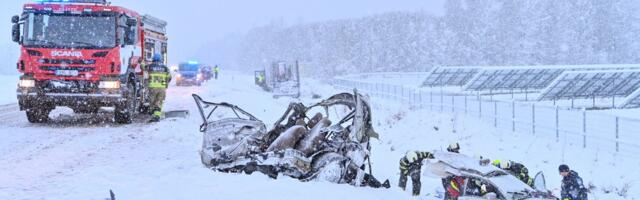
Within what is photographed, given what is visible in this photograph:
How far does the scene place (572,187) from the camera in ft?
29.1

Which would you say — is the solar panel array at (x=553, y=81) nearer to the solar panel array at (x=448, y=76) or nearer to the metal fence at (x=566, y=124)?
the solar panel array at (x=448, y=76)

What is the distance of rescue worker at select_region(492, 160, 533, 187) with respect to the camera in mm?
9156

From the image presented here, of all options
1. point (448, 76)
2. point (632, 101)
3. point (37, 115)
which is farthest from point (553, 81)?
point (37, 115)

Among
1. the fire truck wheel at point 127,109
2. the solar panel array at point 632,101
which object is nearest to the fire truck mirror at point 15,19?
the fire truck wheel at point 127,109

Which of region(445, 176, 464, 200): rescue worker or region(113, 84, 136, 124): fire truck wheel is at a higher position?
region(113, 84, 136, 124): fire truck wheel

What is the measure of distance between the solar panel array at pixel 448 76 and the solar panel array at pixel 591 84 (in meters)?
12.4

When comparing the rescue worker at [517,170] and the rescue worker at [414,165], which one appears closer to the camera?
the rescue worker at [517,170]

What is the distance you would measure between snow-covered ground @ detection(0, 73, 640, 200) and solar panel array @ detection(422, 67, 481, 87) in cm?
1547

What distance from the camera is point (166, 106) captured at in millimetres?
23703

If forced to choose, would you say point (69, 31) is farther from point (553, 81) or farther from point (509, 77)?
point (509, 77)

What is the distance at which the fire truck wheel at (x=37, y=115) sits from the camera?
53.4 feet

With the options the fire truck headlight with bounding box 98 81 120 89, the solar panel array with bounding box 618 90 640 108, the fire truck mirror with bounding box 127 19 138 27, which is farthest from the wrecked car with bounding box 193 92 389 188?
the solar panel array with bounding box 618 90 640 108

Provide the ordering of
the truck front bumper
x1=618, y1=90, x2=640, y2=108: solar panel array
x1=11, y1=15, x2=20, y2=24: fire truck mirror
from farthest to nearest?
x1=618, y1=90, x2=640, y2=108: solar panel array < the truck front bumper < x1=11, y1=15, x2=20, y2=24: fire truck mirror

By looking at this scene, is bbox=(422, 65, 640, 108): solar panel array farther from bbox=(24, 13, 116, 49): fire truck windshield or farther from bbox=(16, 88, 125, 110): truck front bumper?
bbox=(24, 13, 116, 49): fire truck windshield
